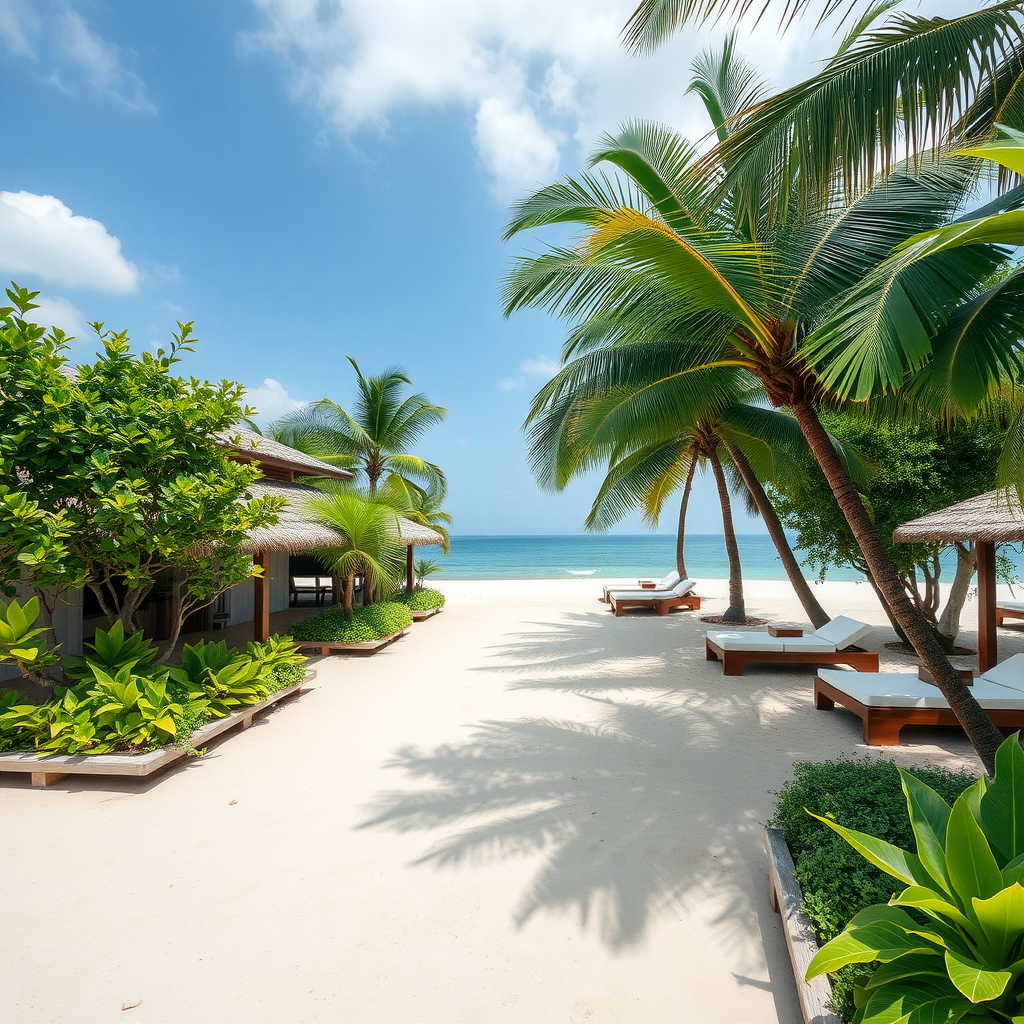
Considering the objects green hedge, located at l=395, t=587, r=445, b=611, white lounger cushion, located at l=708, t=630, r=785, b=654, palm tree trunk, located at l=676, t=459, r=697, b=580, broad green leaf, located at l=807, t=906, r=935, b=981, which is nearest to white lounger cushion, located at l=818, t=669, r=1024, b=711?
white lounger cushion, located at l=708, t=630, r=785, b=654

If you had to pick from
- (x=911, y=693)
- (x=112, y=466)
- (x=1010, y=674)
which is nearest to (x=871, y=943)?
(x=911, y=693)

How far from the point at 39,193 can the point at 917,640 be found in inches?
416

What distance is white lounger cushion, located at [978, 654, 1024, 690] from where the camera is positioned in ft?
16.1

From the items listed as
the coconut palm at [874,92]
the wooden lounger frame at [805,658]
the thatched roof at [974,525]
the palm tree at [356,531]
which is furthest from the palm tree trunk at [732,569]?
the coconut palm at [874,92]

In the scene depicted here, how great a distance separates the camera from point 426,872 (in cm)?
293

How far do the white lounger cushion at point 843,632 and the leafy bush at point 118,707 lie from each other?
739 cm

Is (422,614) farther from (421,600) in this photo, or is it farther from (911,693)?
(911,693)

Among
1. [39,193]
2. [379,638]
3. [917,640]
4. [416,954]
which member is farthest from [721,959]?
[39,193]

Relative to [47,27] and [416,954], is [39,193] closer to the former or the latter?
Result: [47,27]

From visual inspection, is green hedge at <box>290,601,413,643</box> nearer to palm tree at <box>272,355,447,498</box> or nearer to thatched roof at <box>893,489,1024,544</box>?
palm tree at <box>272,355,447,498</box>

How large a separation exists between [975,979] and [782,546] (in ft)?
23.3

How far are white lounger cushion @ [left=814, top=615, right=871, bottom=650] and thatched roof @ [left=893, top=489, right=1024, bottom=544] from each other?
1286 mm

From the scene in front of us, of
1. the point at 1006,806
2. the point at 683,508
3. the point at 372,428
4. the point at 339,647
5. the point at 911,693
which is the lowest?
the point at 339,647

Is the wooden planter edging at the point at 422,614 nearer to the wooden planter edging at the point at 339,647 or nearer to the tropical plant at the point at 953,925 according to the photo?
the wooden planter edging at the point at 339,647
